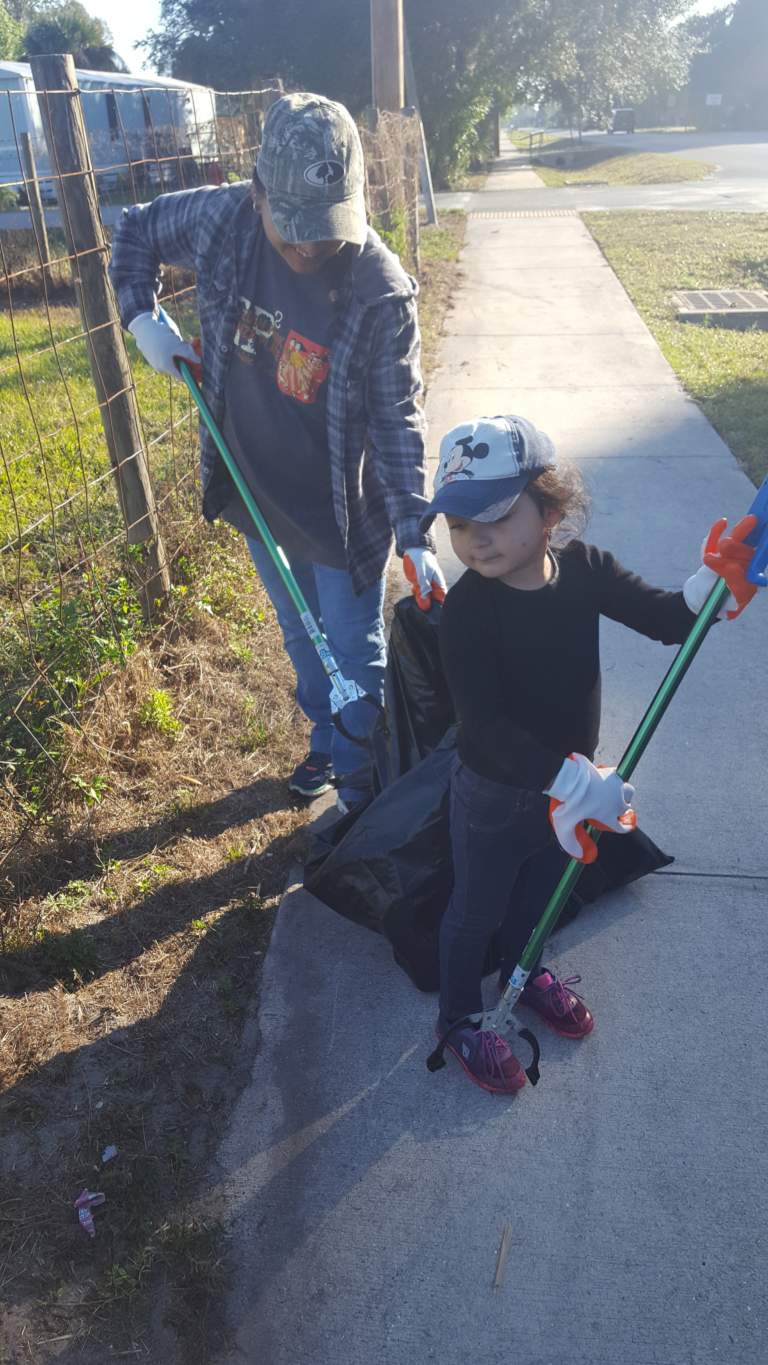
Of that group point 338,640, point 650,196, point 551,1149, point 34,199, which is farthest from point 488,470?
point 650,196

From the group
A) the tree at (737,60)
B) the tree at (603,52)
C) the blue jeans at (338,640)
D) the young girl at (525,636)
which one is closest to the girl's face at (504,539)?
the young girl at (525,636)

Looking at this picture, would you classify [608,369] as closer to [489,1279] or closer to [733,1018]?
[733,1018]

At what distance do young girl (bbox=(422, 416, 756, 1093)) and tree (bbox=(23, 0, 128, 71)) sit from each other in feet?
92.1

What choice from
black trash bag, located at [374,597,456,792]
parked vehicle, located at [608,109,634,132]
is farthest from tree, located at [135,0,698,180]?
black trash bag, located at [374,597,456,792]

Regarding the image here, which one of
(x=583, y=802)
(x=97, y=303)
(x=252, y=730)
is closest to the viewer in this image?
(x=583, y=802)

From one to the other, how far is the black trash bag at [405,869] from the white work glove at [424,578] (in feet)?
1.04

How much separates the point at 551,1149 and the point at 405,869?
2.22ft

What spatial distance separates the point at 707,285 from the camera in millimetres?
9750

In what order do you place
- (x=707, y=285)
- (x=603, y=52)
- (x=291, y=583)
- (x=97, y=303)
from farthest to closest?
(x=603, y=52) < (x=707, y=285) < (x=97, y=303) < (x=291, y=583)

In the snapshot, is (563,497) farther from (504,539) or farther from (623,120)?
(623,120)

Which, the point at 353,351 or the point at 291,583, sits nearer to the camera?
the point at 353,351

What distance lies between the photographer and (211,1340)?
71.6 inches

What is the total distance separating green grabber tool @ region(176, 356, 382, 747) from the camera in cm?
266

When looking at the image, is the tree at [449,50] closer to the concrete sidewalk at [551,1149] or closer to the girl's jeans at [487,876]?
the concrete sidewalk at [551,1149]
